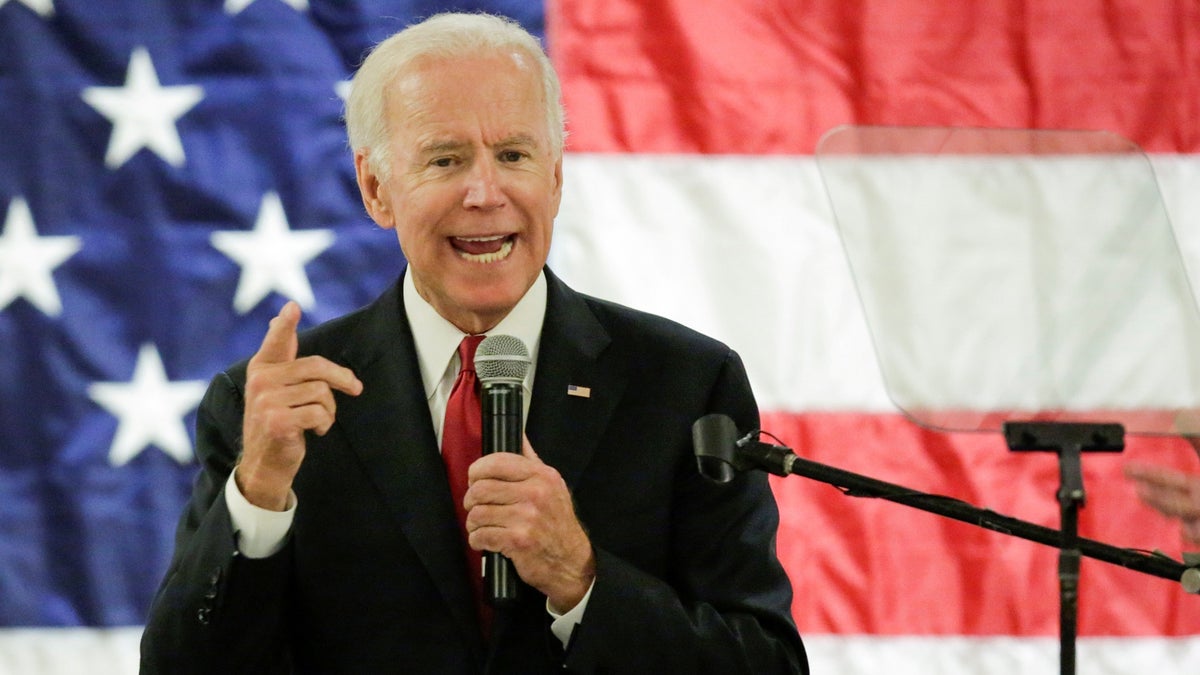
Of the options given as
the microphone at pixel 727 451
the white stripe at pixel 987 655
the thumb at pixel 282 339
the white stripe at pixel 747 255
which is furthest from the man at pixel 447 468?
the white stripe at pixel 987 655

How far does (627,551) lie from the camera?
1.70 meters

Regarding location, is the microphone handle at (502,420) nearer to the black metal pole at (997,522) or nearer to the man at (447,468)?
the man at (447,468)

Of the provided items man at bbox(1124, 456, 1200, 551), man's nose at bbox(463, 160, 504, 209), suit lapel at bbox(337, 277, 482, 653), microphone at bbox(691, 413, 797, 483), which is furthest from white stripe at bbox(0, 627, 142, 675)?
man at bbox(1124, 456, 1200, 551)

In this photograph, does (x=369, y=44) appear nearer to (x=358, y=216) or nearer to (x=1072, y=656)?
(x=358, y=216)

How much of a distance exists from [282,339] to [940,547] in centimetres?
164

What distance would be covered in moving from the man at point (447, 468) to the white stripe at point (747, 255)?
854mm

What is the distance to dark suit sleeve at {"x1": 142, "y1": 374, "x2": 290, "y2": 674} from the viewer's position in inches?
60.9

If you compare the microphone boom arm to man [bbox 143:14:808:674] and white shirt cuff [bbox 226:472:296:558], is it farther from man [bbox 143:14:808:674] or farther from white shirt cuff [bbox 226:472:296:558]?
white shirt cuff [bbox 226:472:296:558]

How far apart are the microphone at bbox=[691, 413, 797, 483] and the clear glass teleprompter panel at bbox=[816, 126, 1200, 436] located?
244mm

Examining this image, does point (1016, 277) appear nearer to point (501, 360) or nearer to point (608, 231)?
point (501, 360)

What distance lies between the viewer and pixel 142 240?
110 inches

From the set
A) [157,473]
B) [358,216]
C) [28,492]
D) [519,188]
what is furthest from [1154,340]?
[28,492]

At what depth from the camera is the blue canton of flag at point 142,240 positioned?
277cm

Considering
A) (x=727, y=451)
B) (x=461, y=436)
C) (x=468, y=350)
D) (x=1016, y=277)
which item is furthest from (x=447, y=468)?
(x=1016, y=277)
